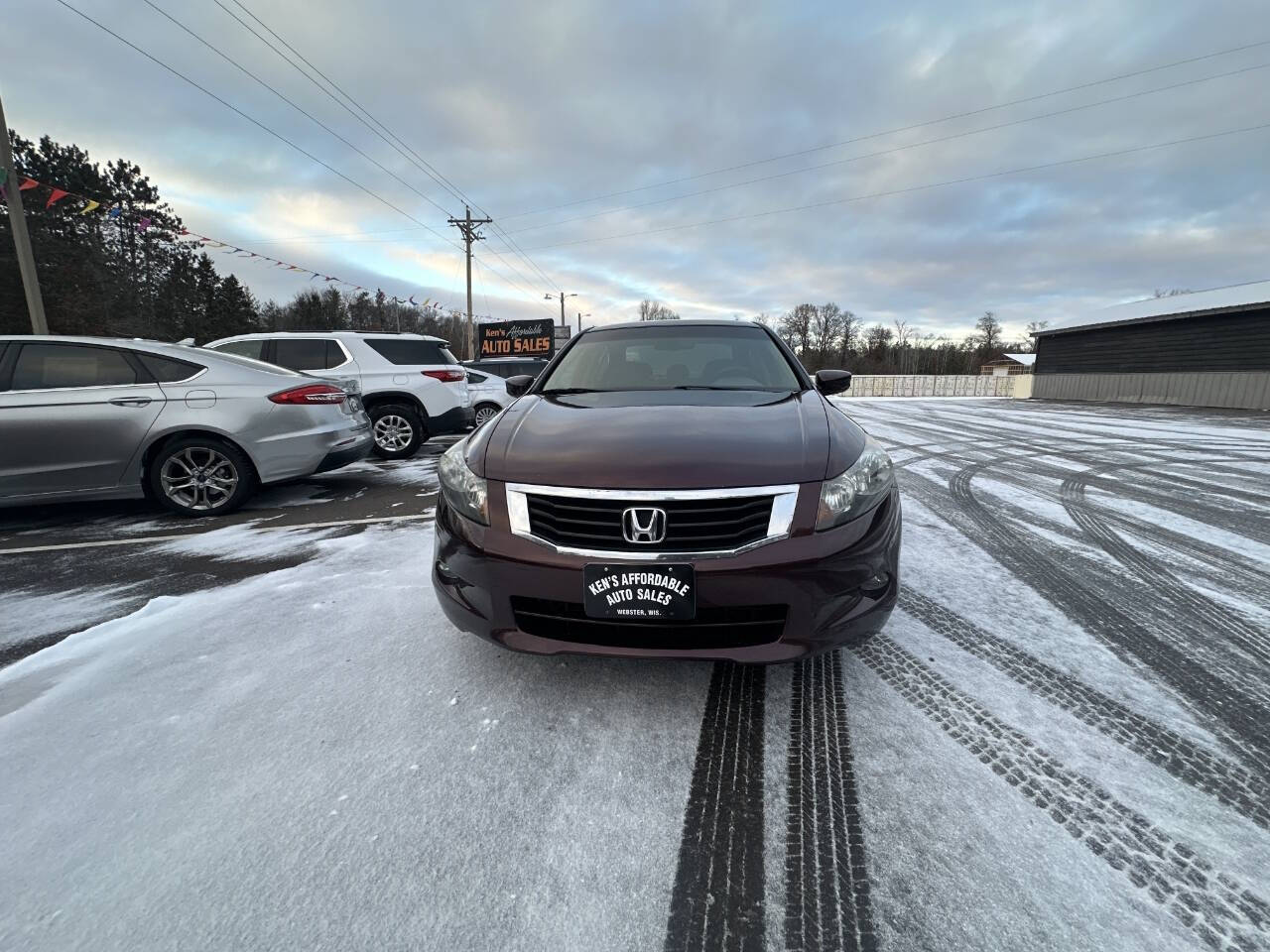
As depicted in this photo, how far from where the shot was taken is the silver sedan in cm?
409

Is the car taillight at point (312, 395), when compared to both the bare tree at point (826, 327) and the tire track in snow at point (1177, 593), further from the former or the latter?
the bare tree at point (826, 327)

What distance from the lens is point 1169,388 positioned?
20.9 meters

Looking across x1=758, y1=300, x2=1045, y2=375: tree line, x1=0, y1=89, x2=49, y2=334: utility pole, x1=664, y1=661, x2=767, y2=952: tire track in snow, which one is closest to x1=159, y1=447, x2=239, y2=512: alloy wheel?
x1=664, y1=661, x2=767, y2=952: tire track in snow

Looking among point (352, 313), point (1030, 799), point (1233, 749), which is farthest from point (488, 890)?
point (352, 313)

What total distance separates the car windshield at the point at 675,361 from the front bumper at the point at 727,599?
1284mm

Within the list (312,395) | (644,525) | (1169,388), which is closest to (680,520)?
(644,525)

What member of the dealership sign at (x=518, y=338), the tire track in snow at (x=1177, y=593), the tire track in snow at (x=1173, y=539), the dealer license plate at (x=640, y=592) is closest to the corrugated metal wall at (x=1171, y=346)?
the tire track in snow at (x=1173, y=539)

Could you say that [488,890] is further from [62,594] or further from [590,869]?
[62,594]

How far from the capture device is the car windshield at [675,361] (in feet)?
9.84

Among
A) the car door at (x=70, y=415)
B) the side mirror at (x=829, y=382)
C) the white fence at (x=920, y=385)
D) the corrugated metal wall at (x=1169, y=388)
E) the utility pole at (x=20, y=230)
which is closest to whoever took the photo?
the side mirror at (x=829, y=382)

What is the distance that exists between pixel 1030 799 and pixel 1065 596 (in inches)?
69.7

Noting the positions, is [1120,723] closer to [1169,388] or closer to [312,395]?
[312,395]

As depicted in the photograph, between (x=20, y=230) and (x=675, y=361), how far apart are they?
1130cm

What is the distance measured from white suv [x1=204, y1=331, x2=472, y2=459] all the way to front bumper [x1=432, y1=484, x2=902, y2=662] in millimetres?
6367
